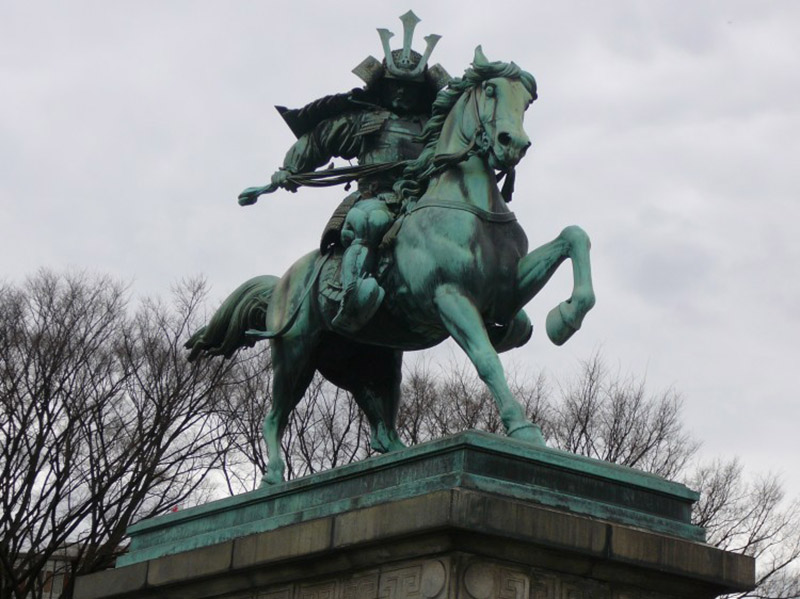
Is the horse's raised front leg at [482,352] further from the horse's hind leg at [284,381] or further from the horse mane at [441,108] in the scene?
the horse's hind leg at [284,381]

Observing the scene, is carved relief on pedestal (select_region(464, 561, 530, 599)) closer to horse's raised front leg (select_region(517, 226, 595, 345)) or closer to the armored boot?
horse's raised front leg (select_region(517, 226, 595, 345))

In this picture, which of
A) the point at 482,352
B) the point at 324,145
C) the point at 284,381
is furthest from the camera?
the point at 324,145

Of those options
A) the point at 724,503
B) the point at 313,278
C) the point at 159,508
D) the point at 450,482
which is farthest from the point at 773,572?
the point at 450,482

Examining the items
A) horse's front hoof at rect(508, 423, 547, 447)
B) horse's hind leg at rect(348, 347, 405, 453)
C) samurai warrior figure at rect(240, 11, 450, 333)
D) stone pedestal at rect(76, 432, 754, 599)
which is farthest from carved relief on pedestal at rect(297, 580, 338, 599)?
horse's hind leg at rect(348, 347, 405, 453)

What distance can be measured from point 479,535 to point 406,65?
4.80 meters

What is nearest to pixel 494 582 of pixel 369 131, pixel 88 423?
pixel 369 131

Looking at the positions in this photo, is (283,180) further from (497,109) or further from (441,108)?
(497,109)

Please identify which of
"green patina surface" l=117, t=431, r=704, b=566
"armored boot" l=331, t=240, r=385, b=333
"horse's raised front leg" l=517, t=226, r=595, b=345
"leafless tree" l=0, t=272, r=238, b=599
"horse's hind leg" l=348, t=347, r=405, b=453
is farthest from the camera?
"leafless tree" l=0, t=272, r=238, b=599

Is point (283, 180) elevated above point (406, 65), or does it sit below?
below

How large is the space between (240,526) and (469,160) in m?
3.00

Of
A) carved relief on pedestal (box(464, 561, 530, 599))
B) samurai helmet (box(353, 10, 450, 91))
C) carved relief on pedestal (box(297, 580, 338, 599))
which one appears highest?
samurai helmet (box(353, 10, 450, 91))

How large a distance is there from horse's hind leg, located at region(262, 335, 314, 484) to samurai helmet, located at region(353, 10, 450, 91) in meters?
2.25

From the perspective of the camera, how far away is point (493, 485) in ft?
24.4

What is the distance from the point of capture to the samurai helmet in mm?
10734
